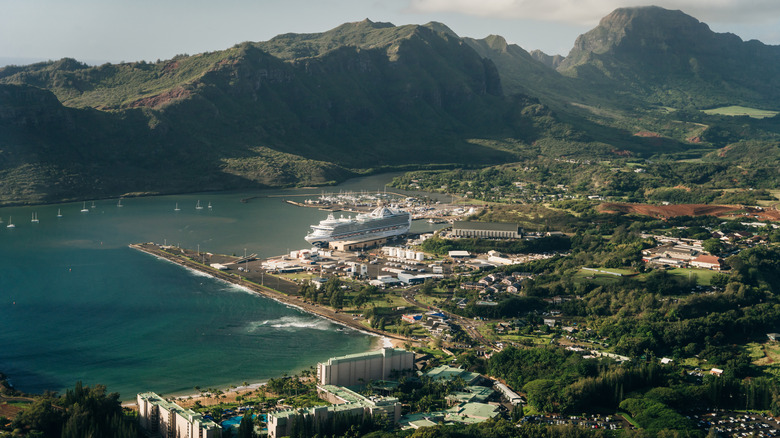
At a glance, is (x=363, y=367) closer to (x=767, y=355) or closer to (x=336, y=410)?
(x=336, y=410)

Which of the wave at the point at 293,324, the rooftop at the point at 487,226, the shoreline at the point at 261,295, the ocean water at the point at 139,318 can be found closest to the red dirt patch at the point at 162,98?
the ocean water at the point at 139,318

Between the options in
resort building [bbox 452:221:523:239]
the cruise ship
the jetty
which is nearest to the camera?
the jetty

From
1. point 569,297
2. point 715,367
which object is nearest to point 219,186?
point 569,297

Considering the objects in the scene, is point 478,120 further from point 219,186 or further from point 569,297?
point 569,297

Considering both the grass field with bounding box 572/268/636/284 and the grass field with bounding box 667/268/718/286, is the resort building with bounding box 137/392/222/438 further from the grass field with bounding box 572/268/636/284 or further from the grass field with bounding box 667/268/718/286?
the grass field with bounding box 667/268/718/286

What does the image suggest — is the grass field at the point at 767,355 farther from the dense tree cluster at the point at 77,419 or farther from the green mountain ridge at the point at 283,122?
the green mountain ridge at the point at 283,122

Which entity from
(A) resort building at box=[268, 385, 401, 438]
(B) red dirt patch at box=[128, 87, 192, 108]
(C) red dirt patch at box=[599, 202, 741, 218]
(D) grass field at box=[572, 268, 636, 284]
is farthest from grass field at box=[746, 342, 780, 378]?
(B) red dirt patch at box=[128, 87, 192, 108]
